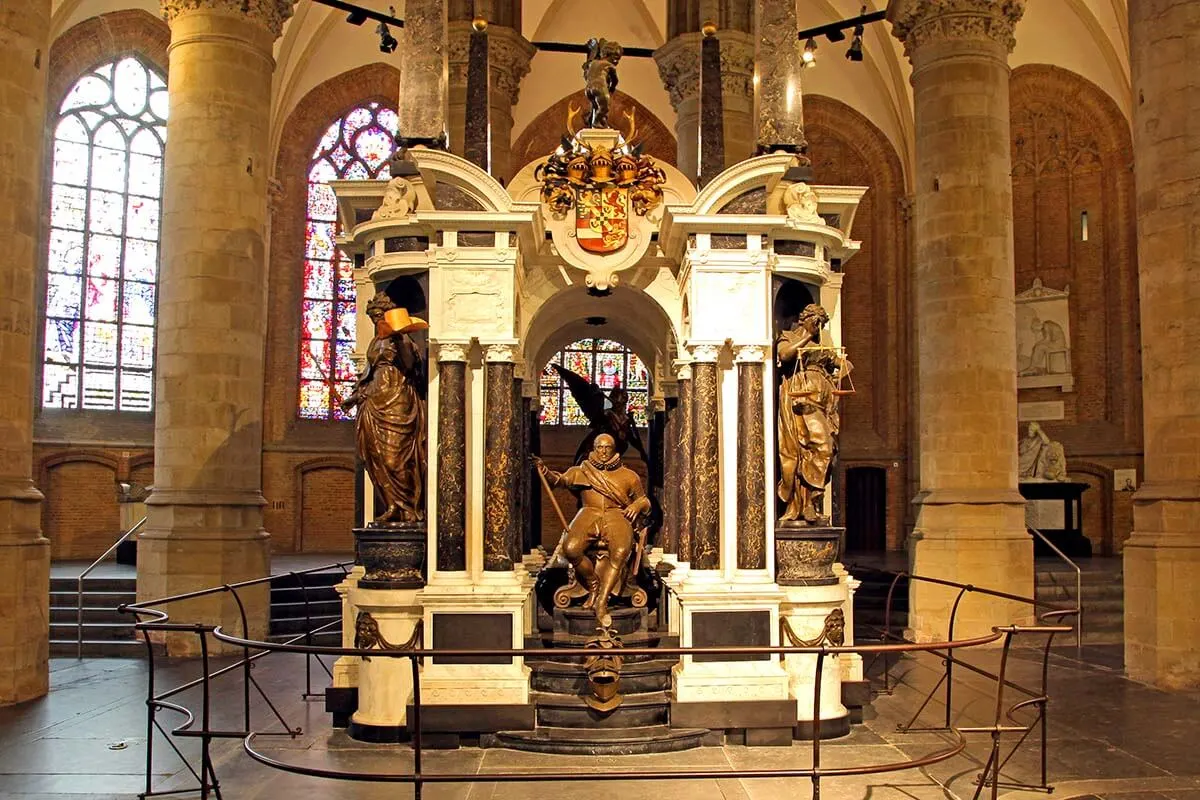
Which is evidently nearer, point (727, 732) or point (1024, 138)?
point (727, 732)

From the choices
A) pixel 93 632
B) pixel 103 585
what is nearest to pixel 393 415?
pixel 93 632

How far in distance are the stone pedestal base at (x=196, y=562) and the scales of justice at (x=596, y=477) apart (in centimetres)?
482

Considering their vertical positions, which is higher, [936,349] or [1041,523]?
[936,349]

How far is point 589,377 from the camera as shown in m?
26.2

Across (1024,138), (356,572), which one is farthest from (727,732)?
(1024,138)

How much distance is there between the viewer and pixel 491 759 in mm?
7734

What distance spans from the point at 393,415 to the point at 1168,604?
801cm

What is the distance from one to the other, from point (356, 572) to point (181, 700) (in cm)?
231

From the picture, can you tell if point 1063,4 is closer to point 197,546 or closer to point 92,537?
point 197,546

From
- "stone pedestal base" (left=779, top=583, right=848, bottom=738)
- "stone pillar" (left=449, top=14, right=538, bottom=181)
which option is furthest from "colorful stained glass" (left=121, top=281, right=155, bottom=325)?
"stone pedestal base" (left=779, top=583, right=848, bottom=738)

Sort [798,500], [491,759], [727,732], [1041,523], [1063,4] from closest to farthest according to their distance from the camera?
[491,759] < [727,732] < [798,500] < [1041,523] < [1063,4]

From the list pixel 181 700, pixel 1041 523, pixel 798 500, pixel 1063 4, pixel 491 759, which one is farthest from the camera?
pixel 1063 4

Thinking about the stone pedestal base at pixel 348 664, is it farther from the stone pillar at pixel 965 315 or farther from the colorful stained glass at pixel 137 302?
the colorful stained glass at pixel 137 302

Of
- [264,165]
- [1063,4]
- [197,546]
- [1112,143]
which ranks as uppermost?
[1063,4]
